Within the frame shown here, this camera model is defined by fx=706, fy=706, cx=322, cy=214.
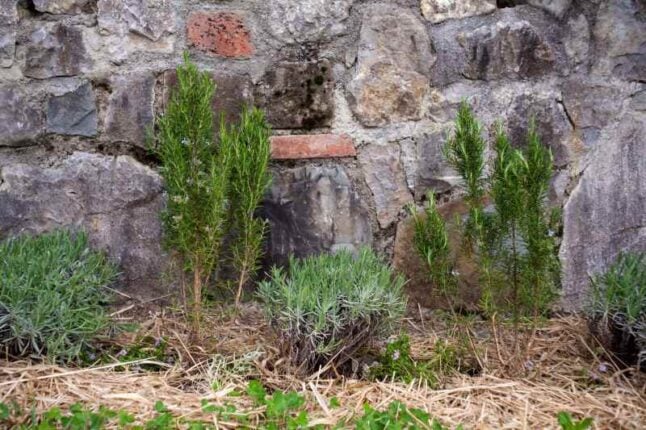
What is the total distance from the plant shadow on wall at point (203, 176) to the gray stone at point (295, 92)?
24cm

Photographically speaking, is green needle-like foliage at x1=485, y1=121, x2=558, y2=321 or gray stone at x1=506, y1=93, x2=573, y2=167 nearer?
green needle-like foliage at x1=485, y1=121, x2=558, y2=321

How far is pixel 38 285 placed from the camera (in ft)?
6.96

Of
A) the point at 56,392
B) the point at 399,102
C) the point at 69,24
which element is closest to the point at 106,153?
the point at 69,24

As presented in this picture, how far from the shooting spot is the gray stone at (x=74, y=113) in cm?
253

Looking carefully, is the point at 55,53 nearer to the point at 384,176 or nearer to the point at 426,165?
the point at 384,176

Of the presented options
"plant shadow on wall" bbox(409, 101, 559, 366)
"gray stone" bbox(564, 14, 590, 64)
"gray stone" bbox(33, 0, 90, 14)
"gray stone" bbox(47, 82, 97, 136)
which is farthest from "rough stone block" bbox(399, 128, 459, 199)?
"gray stone" bbox(33, 0, 90, 14)

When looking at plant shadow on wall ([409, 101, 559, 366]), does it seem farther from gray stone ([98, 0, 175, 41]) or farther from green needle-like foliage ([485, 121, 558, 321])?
gray stone ([98, 0, 175, 41])

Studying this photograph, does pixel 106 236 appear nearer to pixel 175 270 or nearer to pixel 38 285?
pixel 175 270

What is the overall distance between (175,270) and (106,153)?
49cm

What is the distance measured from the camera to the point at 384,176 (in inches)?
102

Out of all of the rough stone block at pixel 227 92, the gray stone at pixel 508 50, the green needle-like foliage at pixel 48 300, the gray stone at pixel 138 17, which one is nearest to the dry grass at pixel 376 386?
the green needle-like foliage at pixel 48 300

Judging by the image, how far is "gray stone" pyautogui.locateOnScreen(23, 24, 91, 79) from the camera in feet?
8.23

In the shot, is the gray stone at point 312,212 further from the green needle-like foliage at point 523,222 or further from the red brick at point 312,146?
the green needle-like foliage at point 523,222

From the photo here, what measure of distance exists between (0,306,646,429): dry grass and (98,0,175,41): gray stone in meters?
1.07
